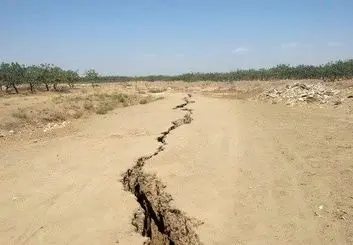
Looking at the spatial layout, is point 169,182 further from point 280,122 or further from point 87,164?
point 280,122

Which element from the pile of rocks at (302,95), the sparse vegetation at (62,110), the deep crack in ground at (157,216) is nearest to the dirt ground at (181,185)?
the deep crack in ground at (157,216)

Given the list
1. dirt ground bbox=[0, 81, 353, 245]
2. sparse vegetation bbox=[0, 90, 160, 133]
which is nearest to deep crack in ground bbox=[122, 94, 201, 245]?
dirt ground bbox=[0, 81, 353, 245]

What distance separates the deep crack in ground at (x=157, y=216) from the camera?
6.03 metres

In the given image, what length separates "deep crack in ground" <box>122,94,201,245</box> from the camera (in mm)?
6028

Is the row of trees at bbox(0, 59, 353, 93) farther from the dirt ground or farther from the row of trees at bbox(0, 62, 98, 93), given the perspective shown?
the dirt ground

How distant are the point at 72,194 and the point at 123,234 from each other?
2.24 metres

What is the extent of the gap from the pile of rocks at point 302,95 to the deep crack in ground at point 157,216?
15765mm

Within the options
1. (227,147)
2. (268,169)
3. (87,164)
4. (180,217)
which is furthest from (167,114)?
(180,217)

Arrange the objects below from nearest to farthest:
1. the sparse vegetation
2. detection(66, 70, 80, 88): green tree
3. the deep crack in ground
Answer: the deep crack in ground < the sparse vegetation < detection(66, 70, 80, 88): green tree

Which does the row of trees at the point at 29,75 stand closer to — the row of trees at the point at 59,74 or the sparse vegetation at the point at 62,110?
the row of trees at the point at 59,74

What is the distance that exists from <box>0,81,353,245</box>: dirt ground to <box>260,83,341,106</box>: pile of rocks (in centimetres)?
841

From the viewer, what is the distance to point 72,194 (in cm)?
789

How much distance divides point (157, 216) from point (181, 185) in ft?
4.12

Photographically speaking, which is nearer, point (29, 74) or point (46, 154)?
point (46, 154)
